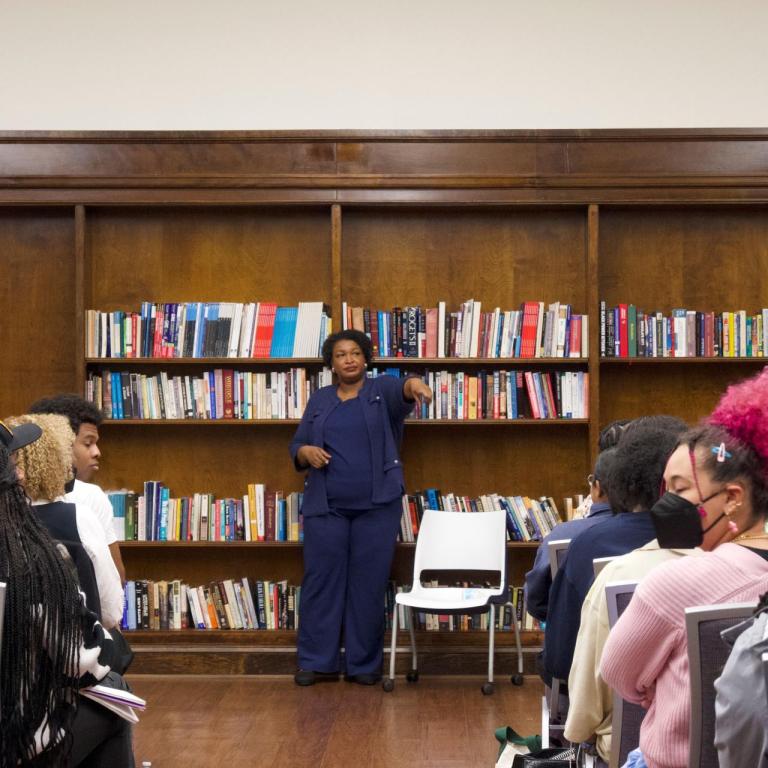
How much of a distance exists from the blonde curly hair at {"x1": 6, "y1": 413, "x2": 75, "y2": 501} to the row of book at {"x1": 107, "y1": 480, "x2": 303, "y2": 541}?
2.67 meters

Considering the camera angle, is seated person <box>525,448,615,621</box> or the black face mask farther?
seated person <box>525,448,615,621</box>

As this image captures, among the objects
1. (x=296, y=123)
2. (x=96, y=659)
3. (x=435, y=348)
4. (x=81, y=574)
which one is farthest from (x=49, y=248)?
(x=96, y=659)

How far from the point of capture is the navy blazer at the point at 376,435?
5324 millimetres

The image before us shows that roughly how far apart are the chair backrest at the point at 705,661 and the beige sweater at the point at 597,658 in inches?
19.1

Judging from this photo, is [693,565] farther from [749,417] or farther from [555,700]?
[555,700]

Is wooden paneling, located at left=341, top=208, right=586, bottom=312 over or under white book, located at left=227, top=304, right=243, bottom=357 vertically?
over

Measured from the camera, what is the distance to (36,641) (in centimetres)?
213

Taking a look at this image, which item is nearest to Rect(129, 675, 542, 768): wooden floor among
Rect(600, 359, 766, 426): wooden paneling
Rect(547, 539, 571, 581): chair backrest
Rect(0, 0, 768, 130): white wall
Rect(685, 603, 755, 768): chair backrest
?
Rect(547, 539, 571, 581): chair backrest

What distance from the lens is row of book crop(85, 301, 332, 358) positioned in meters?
5.56

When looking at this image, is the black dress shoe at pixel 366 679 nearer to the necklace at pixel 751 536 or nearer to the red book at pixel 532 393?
the red book at pixel 532 393

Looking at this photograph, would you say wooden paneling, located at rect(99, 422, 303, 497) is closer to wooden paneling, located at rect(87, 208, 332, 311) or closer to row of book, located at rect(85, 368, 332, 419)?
row of book, located at rect(85, 368, 332, 419)

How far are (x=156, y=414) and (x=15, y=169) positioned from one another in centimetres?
145

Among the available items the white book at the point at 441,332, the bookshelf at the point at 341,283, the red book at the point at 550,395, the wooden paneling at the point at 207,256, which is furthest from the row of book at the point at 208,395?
the red book at the point at 550,395

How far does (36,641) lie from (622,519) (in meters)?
1.42
